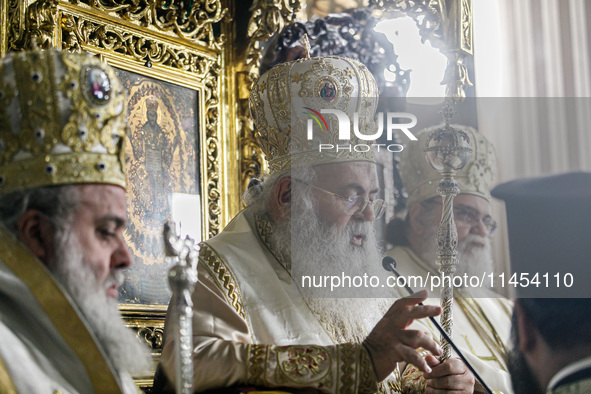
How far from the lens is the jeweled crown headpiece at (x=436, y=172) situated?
16.4ft

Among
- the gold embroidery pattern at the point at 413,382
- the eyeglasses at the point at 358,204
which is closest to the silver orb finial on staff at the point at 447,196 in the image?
the gold embroidery pattern at the point at 413,382

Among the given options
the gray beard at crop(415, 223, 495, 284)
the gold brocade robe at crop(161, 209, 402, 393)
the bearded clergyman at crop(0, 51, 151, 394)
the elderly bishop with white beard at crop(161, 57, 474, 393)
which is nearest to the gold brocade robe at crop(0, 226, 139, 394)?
the bearded clergyman at crop(0, 51, 151, 394)

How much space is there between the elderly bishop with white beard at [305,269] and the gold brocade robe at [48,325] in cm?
63

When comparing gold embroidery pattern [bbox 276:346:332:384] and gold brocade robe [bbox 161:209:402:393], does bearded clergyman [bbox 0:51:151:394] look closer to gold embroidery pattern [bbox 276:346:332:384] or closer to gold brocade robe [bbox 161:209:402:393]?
gold brocade robe [bbox 161:209:402:393]

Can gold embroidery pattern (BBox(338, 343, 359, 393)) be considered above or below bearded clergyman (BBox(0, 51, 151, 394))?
below

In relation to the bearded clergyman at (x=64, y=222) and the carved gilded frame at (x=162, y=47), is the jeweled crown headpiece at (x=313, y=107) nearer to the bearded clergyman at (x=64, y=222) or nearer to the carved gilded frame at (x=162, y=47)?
the carved gilded frame at (x=162, y=47)

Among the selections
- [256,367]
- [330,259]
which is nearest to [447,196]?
[330,259]

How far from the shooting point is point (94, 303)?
231 centimetres

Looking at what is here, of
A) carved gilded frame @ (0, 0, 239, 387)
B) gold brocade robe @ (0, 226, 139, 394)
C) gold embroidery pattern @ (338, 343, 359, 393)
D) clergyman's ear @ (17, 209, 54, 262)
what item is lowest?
gold embroidery pattern @ (338, 343, 359, 393)

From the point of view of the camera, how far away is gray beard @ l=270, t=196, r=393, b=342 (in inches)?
138

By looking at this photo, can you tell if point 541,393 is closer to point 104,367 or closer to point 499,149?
point 104,367

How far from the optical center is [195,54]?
453 centimetres

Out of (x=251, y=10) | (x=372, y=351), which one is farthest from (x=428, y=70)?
(x=372, y=351)

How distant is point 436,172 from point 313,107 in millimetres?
1561
